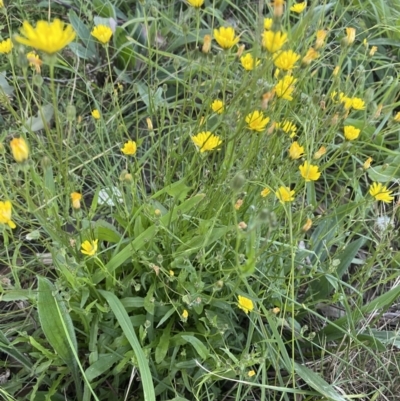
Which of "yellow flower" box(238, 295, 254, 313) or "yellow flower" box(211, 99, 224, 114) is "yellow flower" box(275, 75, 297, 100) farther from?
"yellow flower" box(238, 295, 254, 313)

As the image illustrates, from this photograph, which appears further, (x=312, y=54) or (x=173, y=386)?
(x=173, y=386)

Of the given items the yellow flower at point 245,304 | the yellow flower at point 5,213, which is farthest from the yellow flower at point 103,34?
the yellow flower at point 245,304

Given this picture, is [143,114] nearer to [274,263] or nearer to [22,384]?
[274,263]

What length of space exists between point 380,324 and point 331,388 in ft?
0.92

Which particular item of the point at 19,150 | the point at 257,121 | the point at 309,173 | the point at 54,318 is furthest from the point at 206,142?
the point at 54,318

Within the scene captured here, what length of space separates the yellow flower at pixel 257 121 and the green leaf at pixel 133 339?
388 millimetres

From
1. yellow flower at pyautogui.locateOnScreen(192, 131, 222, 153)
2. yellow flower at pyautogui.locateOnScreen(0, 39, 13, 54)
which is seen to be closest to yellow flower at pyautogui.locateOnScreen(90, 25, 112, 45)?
yellow flower at pyautogui.locateOnScreen(0, 39, 13, 54)

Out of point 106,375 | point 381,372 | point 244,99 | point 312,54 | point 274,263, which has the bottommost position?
point 381,372

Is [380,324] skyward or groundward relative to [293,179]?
groundward

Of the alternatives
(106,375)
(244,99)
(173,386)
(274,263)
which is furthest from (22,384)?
(244,99)

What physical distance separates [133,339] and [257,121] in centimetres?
42

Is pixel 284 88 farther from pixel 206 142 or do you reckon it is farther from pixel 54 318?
pixel 54 318

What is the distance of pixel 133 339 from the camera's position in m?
0.86

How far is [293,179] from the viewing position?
1.18 m
